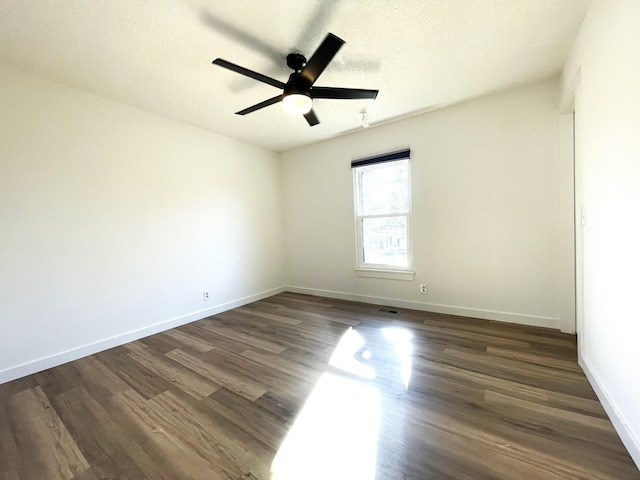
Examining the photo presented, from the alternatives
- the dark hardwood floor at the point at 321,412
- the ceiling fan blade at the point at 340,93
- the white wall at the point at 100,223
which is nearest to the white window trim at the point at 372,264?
the dark hardwood floor at the point at 321,412

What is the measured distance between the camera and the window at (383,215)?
3.53 metres

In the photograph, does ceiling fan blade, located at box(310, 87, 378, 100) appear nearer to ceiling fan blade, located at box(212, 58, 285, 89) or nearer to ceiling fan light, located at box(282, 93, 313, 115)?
ceiling fan light, located at box(282, 93, 313, 115)

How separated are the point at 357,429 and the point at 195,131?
3721mm

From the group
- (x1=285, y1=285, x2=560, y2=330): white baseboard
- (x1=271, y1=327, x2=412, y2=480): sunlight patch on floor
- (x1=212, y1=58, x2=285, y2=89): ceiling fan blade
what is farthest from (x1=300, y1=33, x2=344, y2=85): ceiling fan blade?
(x1=285, y1=285, x2=560, y2=330): white baseboard

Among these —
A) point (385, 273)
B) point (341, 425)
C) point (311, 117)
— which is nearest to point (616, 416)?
point (341, 425)

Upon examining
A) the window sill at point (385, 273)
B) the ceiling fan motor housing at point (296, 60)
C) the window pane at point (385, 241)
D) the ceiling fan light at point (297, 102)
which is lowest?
the window sill at point (385, 273)

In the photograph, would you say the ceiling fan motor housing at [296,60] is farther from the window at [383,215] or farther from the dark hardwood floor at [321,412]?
the dark hardwood floor at [321,412]

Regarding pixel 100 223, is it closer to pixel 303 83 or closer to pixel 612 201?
pixel 303 83

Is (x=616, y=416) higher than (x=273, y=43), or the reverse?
(x=273, y=43)

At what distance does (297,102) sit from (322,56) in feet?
1.33

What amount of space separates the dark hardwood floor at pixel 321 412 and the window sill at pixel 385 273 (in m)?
0.93

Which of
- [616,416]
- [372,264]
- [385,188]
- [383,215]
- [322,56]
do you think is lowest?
[616,416]

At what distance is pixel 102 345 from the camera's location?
2.65 meters

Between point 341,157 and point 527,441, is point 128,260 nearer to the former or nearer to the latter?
point 341,157
